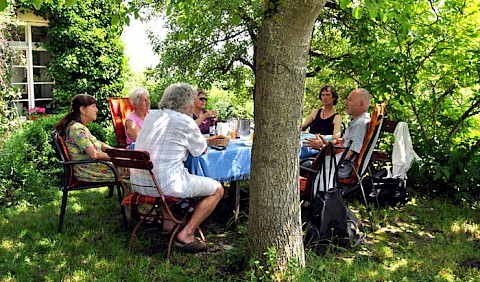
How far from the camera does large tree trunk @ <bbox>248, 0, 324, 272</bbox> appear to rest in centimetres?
262

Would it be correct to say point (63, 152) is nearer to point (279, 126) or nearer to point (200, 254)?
point (200, 254)

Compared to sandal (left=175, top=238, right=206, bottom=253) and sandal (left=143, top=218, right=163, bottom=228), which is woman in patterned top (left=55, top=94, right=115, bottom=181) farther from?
sandal (left=175, top=238, right=206, bottom=253)

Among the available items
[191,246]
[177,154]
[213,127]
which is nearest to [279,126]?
[177,154]

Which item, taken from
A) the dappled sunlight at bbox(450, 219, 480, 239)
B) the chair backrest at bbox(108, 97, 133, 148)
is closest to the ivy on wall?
the chair backrest at bbox(108, 97, 133, 148)

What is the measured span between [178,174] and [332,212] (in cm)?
127

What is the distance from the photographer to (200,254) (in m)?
3.55

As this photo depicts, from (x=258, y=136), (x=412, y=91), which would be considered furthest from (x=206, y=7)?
(x=412, y=91)

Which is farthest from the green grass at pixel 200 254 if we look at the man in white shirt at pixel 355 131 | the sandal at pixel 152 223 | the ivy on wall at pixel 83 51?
the ivy on wall at pixel 83 51

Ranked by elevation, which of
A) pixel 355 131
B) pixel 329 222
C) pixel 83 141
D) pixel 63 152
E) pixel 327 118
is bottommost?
pixel 329 222

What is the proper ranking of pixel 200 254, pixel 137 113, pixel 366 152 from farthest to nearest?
pixel 137 113 < pixel 366 152 < pixel 200 254

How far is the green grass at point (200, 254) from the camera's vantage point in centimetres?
316

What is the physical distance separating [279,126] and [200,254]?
1.40m

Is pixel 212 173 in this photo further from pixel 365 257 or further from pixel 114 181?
pixel 365 257

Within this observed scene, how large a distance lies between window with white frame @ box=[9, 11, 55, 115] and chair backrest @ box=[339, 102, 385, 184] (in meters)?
6.23
